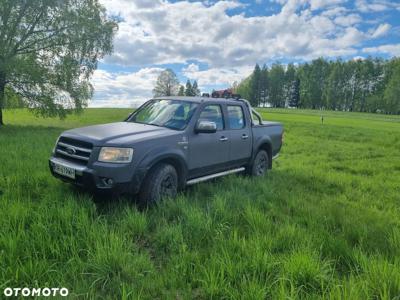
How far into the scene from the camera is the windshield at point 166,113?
17.7ft

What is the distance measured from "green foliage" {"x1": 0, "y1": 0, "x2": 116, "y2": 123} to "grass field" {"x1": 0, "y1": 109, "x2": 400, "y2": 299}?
44.1 feet

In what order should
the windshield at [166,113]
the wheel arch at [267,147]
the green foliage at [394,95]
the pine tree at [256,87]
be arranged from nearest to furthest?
the windshield at [166,113], the wheel arch at [267,147], the green foliage at [394,95], the pine tree at [256,87]

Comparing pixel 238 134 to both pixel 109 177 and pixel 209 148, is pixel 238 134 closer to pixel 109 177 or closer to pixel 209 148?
pixel 209 148

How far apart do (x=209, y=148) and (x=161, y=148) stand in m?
1.25

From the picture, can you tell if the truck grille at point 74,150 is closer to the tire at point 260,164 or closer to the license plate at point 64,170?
the license plate at point 64,170

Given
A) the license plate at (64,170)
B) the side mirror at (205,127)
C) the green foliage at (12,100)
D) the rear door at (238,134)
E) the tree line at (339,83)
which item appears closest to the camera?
the license plate at (64,170)

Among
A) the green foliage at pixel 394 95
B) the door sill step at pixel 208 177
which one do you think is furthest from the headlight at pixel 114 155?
the green foliage at pixel 394 95

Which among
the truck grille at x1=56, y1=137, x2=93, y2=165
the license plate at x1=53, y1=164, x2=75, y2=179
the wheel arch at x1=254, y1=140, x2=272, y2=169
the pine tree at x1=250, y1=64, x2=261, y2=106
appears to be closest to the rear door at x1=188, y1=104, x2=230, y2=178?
the wheel arch at x1=254, y1=140, x2=272, y2=169

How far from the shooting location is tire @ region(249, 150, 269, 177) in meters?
7.13

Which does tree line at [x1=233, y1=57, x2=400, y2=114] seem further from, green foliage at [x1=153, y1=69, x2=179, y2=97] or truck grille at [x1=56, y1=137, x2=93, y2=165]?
truck grille at [x1=56, y1=137, x2=93, y2=165]

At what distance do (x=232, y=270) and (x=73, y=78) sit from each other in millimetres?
18672

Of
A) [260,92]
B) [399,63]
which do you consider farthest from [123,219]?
[260,92]

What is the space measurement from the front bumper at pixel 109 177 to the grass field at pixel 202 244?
30 cm

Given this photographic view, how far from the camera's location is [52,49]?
1800 cm
